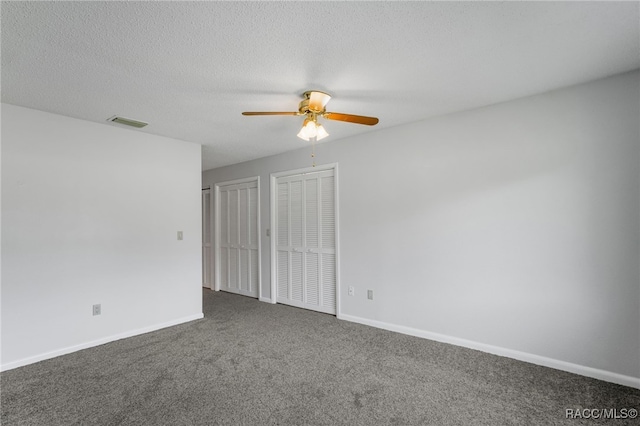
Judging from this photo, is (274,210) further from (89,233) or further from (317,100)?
(317,100)

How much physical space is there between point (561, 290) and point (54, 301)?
4.47m

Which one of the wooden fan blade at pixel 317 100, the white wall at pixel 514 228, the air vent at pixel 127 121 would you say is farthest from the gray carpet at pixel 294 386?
the air vent at pixel 127 121

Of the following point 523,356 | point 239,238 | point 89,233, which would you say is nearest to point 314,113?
point 89,233

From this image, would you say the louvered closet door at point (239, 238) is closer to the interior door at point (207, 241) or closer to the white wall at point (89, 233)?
the interior door at point (207, 241)

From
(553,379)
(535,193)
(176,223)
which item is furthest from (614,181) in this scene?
(176,223)

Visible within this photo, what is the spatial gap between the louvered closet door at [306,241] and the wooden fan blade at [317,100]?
5.26 ft

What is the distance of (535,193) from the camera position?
2635 millimetres

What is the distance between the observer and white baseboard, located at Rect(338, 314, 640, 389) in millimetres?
2277

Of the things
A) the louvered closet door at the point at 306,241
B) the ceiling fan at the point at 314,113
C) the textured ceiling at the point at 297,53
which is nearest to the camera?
the textured ceiling at the point at 297,53

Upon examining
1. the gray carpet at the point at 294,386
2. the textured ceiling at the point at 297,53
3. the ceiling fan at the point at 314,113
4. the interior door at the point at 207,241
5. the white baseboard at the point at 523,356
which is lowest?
the gray carpet at the point at 294,386

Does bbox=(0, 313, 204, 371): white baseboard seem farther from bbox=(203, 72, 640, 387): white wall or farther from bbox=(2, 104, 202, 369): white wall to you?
bbox=(203, 72, 640, 387): white wall

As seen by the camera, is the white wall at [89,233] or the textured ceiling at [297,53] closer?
the textured ceiling at [297,53]

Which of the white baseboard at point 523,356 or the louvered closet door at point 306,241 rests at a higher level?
the louvered closet door at point 306,241

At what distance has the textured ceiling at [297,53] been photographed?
160cm
